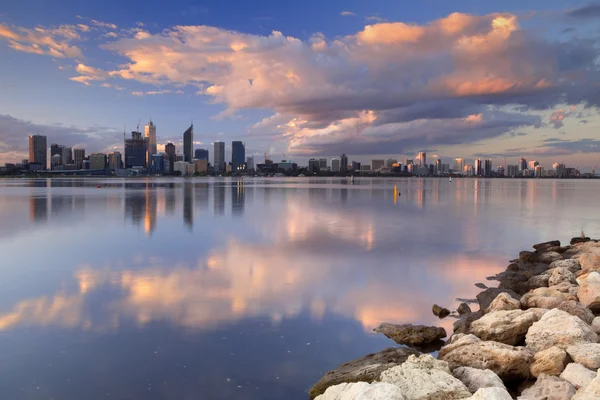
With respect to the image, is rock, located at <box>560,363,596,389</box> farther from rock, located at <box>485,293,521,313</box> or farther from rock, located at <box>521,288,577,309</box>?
rock, located at <box>521,288,577,309</box>

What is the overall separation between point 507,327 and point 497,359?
167 cm

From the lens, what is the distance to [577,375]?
6.99 meters

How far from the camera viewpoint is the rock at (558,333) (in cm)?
823

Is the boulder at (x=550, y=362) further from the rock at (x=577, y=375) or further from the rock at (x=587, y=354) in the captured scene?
the rock at (x=577, y=375)

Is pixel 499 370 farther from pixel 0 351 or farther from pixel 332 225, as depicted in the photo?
pixel 332 225

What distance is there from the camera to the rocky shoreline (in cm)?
646

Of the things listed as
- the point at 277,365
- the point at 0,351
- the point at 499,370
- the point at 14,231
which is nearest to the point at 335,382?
the point at 277,365

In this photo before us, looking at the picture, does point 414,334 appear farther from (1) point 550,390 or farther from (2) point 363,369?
(1) point 550,390

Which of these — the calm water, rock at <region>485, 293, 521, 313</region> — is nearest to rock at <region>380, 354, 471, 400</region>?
the calm water

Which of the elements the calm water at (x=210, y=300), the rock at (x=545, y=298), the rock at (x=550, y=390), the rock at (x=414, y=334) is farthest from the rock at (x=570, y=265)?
the rock at (x=550, y=390)

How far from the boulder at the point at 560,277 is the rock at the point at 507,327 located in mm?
5046

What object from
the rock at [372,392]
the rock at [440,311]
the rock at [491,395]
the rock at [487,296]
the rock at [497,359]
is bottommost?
the rock at [440,311]

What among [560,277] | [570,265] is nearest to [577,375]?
[560,277]

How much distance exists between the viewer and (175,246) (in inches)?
872
